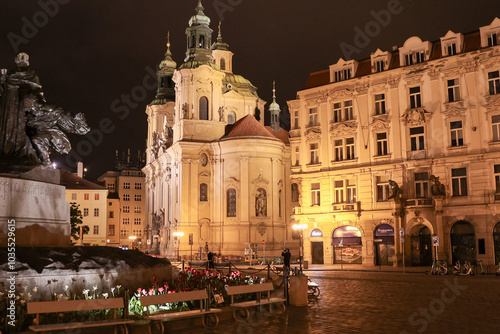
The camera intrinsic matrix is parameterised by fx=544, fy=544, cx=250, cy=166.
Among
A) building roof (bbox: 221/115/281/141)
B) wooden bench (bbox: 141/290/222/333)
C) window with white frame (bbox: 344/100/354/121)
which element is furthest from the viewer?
building roof (bbox: 221/115/281/141)

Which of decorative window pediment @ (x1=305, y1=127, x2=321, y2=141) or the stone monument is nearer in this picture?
the stone monument

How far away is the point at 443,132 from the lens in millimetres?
39062

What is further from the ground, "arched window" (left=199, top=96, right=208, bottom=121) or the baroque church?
"arched window" (left=199, top=96, right=208, bottom=121)

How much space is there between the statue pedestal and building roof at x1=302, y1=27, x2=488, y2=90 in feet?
109

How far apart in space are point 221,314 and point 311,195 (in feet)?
106

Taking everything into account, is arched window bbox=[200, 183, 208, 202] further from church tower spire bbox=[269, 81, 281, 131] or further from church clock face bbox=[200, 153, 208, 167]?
church tower spire bbox=[269, 81, 281, 131]

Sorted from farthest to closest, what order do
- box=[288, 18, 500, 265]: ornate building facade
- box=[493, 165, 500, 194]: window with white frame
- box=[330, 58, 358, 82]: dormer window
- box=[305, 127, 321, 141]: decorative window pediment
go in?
1. box=[305, 127, 321, 141]: decorative window pediment
2. box=[330, 58, 358, 82]: dormer window
3. box=[288, 18, 500, 265]: ornate building facade
4. box=[493, 165, 500, 194]: window with white frame

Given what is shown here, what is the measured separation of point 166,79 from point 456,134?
59369 mm

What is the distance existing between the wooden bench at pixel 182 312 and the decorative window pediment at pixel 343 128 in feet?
104

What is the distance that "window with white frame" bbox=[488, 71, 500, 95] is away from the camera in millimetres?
36844

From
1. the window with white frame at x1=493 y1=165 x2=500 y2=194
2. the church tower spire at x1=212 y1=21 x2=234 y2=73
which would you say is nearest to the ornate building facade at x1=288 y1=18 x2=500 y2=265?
the window with white frame at x1=493 y1=165 x2=500 y2=194

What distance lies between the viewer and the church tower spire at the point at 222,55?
82.6m

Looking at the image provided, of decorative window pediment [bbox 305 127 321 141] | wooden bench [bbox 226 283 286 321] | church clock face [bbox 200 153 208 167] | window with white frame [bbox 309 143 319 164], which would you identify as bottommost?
wooden bench [bbox 226 283 286 321]

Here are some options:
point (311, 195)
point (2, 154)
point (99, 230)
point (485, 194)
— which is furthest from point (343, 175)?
point (99, 230)
